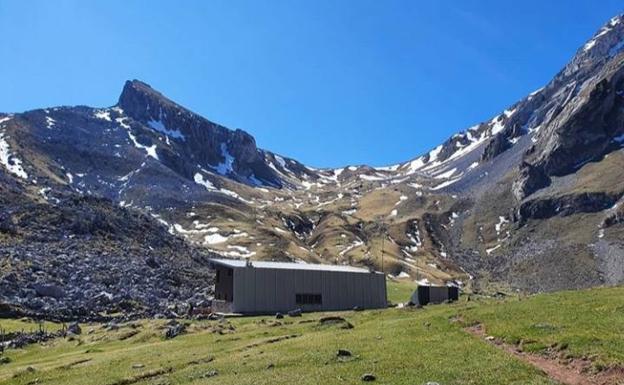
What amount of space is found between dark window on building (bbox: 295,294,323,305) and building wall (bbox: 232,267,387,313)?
1.17 ft

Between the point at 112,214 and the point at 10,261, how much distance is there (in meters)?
48.0

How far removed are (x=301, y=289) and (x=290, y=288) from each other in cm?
203

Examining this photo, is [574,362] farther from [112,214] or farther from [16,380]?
[112,214]

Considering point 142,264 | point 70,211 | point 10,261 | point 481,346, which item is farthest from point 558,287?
point 481,346

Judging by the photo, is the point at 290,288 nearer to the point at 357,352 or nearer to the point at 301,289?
the point at 301,289

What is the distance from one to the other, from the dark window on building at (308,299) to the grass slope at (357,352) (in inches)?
1188

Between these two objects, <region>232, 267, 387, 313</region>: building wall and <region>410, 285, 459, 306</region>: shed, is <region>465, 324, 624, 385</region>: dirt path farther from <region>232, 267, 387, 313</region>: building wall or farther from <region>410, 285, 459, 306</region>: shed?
<region>410, 285, 459, 306</region>: shed

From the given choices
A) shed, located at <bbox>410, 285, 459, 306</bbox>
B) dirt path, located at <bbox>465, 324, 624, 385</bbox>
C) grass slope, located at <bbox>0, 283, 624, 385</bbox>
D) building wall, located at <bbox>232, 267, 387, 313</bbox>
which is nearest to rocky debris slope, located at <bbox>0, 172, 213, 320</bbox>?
building wall, located at <bbox>232, 267, 387, 313</bbox>

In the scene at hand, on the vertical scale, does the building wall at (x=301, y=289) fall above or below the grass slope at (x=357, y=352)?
above

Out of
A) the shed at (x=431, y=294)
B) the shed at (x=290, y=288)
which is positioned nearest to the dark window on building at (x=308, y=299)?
the shed at (x=290, y=288)

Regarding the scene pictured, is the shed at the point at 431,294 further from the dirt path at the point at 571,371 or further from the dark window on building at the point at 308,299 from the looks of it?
the dirt path at the point at 571,371

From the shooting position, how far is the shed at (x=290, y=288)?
263 feet

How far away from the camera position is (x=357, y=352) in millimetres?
33625

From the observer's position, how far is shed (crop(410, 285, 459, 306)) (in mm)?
88438
